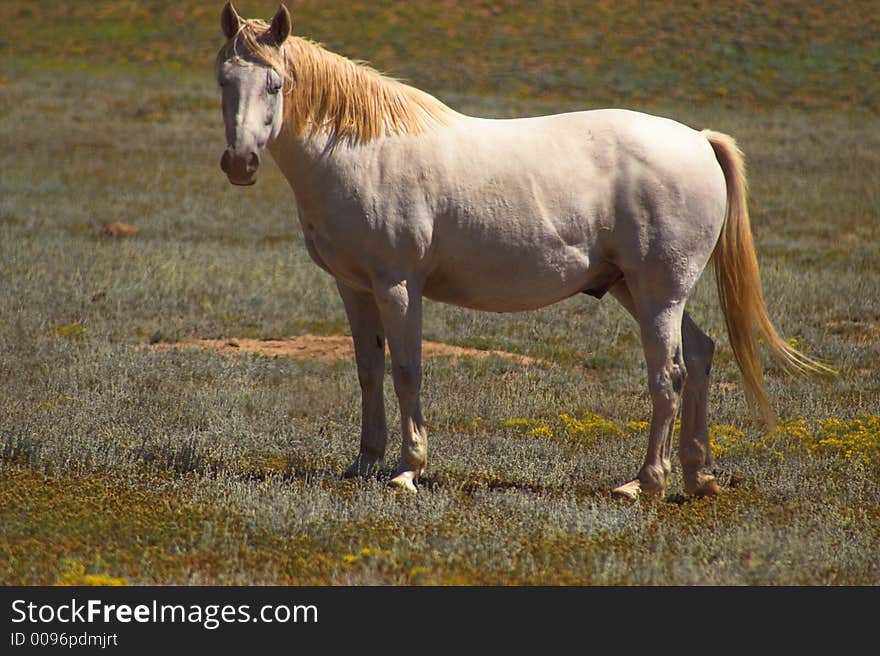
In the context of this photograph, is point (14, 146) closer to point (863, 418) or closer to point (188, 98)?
point (188, 98)

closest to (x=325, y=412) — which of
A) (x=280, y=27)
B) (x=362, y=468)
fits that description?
(x=362, y=468)

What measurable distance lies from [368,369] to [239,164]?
5.76 feet

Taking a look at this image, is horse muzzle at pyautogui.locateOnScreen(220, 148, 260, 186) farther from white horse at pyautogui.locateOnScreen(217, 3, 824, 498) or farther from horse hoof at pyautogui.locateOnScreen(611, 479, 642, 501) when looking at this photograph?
horse hoof at pyautogui.locateOnScreen(611, 479, 642, 501)

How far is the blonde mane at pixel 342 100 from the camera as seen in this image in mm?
6754

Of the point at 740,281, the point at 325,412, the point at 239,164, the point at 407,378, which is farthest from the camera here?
the point at 325,412

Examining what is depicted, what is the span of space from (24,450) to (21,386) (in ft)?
7.10

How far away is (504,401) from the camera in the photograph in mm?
9477

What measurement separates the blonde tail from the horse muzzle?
9.46 feet

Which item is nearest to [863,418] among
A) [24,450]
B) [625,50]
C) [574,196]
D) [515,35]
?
[574,196]

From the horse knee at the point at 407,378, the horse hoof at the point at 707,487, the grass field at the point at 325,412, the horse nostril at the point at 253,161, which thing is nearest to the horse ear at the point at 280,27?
the horse nostril at the point at 253,161

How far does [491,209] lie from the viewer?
6.90 m

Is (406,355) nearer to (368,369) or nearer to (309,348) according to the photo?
(368,369)

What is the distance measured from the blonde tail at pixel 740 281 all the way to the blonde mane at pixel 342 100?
5.96ft

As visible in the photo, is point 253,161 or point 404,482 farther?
point 404,482
